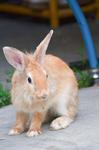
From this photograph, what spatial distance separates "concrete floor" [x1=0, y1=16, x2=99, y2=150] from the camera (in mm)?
4621

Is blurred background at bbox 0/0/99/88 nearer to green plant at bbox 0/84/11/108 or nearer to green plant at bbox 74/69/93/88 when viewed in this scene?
green plant at bbox 74/69/93/88

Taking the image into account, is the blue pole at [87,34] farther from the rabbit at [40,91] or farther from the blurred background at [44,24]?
the rabbit at [40,91]

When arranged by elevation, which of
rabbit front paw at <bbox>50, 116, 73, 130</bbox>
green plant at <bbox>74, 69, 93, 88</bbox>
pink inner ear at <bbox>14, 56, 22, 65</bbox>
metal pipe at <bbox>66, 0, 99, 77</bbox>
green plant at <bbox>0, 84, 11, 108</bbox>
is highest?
metal pipe at <bbox>66, 0, 99, 77</bbox>

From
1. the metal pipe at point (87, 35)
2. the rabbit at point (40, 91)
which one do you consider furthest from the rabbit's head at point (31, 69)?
the metal pipe at point (87, 35)

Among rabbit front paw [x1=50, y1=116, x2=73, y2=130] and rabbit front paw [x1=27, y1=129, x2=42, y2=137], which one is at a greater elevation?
rabbit front paw [x1=50, y1=116, x2=73, y2=130]

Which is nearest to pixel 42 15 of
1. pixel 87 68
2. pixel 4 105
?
pixel 87 68

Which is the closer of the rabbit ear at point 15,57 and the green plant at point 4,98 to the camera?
the rabbit ear at point 15,57

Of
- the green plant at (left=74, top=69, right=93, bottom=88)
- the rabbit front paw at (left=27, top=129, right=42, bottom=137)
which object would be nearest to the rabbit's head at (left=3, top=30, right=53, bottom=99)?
the rabbit front paw at (left=27, top=129, right=42, bottom=137)

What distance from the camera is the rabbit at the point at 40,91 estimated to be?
4.50m

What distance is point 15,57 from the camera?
460 centimetres

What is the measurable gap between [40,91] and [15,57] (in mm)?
359

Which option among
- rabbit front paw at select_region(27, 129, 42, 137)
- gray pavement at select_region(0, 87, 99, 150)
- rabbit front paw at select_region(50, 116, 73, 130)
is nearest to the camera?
gray pavement at select_region(0, 87, 99, 150)

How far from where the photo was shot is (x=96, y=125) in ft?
16.3

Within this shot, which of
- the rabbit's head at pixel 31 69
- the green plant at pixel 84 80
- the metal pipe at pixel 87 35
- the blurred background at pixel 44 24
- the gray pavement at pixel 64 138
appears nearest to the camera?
the rabbit's head at pixel 31 69
